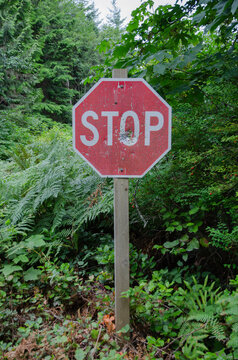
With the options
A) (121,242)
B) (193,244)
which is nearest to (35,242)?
(121,242)

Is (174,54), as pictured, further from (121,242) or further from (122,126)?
(121,242)

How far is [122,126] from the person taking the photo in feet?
4.49

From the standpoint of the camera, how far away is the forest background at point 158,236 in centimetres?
153

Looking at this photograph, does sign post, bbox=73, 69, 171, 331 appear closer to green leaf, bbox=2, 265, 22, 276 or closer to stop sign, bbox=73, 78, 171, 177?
stop sign, bbox=73, 78, 171, 177

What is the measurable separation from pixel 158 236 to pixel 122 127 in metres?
1.40

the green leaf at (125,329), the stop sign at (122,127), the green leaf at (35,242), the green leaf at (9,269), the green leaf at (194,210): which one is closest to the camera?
the stop sign at (122,127)

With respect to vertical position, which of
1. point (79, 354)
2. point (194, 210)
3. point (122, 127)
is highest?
point (122, 127)

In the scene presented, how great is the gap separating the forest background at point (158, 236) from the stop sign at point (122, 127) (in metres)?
0.27

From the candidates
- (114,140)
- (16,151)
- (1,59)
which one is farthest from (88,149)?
(1,59)

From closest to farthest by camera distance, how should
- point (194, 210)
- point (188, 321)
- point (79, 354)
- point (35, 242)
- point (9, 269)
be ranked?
point (79, 354) → point (188, 321) → point (194, 210) → point (9, 269) → point (35, 242)

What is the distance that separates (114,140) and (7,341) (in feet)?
5.55

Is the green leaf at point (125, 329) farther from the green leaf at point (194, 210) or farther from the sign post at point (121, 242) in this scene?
the green leaf at point (194, 210)

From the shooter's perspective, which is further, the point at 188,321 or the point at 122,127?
the point at 188,321

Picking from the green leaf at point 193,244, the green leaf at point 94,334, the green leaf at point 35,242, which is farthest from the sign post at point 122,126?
the green leaf at point 35,242
